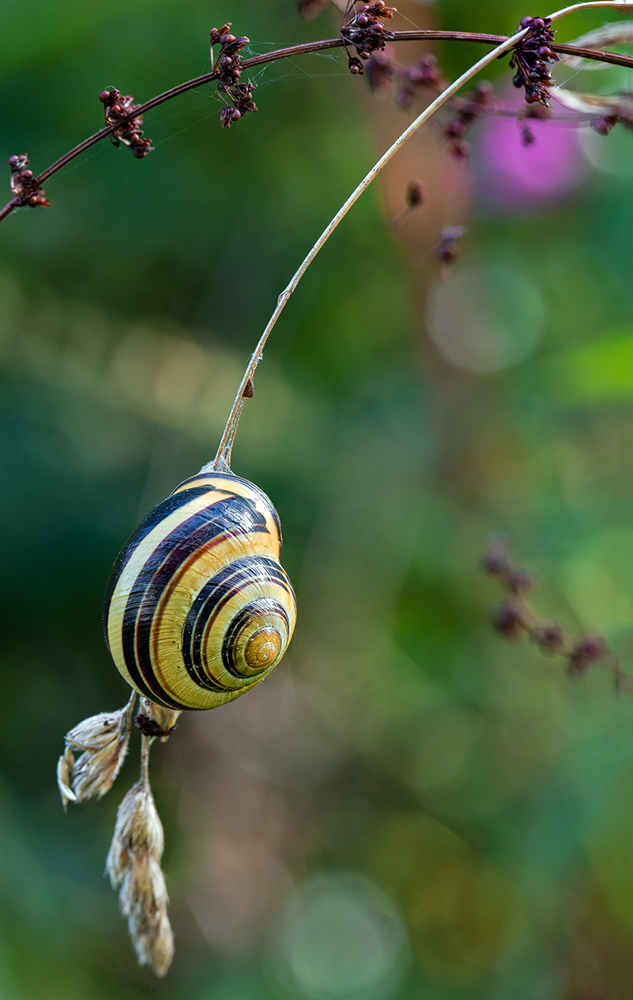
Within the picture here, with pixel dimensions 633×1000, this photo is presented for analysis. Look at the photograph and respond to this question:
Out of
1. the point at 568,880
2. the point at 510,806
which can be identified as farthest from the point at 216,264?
the point at 568,880

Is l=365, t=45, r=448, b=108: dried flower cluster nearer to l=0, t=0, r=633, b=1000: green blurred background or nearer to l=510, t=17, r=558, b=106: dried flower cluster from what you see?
l=510, t=17, r=558, b=106: dried flower cluster

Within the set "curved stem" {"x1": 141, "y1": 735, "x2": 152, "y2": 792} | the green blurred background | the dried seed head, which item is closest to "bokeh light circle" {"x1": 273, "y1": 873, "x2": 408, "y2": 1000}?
the green blurred background

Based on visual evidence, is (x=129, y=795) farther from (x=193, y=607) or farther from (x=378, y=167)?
(x=378, y=167)

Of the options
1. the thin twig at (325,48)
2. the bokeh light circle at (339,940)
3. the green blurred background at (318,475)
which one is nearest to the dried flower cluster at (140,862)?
the thin twig at (325,48)

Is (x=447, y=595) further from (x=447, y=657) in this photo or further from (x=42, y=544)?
(x=42, y=544)

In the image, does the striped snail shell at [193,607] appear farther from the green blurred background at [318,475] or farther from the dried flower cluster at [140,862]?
the green blurred background at [318,475]

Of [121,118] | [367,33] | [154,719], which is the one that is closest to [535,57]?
[367,33]
